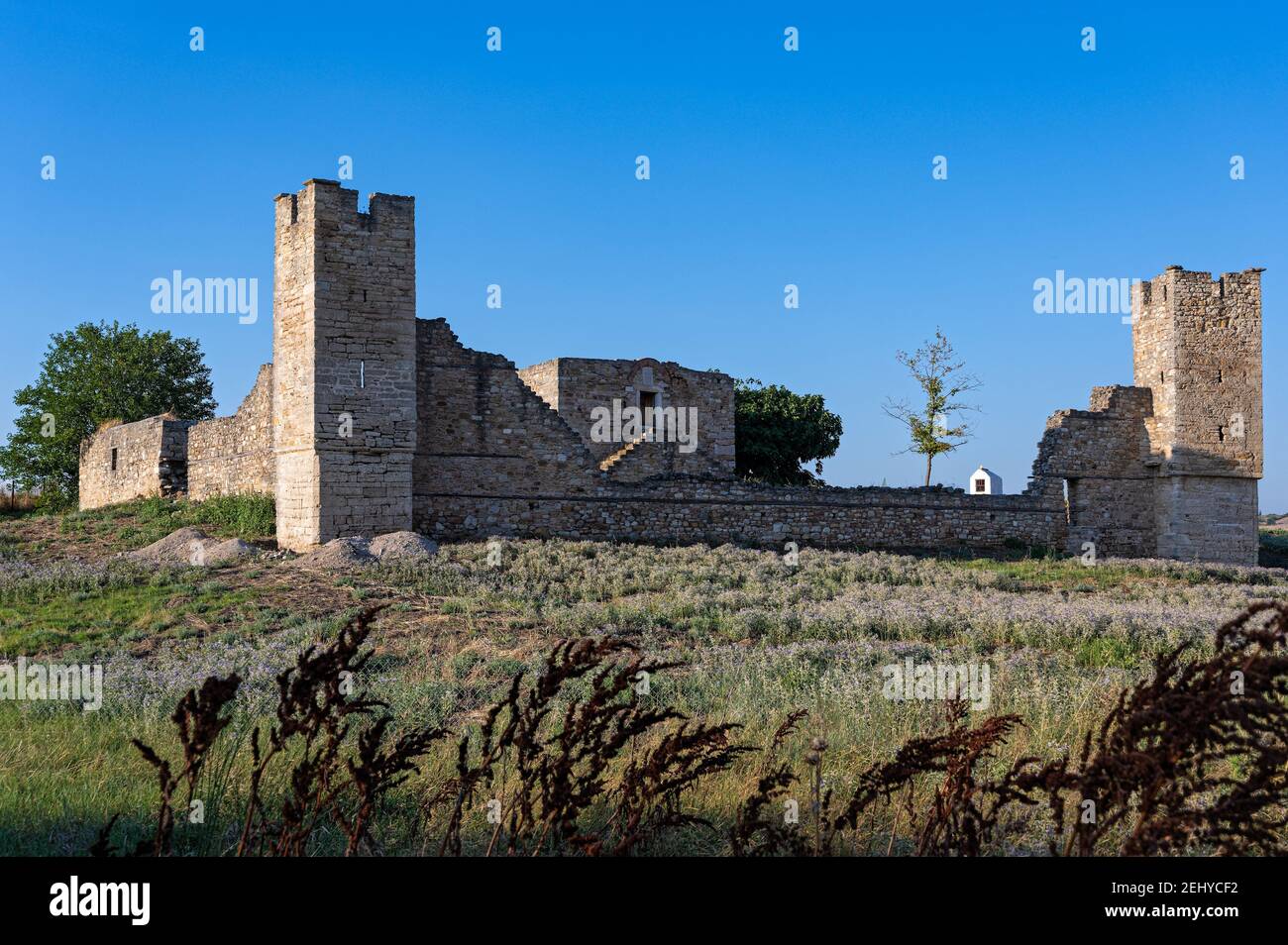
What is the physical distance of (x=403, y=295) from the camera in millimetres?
18906

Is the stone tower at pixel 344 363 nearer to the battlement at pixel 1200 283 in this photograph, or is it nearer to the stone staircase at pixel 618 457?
the stone staircase at pixel 618 457

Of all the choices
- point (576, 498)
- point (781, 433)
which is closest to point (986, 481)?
point (781, 433)

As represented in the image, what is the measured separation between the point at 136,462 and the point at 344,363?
1143 centimetres

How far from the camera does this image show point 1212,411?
26.3 meters

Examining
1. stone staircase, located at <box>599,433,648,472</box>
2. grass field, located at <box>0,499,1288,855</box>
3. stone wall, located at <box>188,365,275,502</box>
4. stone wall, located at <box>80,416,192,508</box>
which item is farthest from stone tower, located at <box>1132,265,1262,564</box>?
stone wall, located at <box>80,416,192,508</box>

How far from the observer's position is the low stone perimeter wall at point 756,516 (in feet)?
68.9

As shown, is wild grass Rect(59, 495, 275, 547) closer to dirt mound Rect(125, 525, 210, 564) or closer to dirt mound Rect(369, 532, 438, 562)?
dirt mound Rect(125, 525, 210, 564)

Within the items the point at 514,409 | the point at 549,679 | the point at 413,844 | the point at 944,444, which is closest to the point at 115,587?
the point at 514,409

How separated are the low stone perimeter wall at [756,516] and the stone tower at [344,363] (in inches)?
62.3

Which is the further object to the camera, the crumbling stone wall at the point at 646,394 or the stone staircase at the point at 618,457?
the crumbling stone wall at the point at 646,394

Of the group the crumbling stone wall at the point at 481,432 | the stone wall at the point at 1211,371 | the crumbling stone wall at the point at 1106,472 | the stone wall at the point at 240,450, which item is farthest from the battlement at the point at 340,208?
the stone wall at the point at 1211,371

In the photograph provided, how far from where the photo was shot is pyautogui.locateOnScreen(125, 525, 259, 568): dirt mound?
17703 mm

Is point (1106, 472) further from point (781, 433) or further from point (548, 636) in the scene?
point (548, 636)
